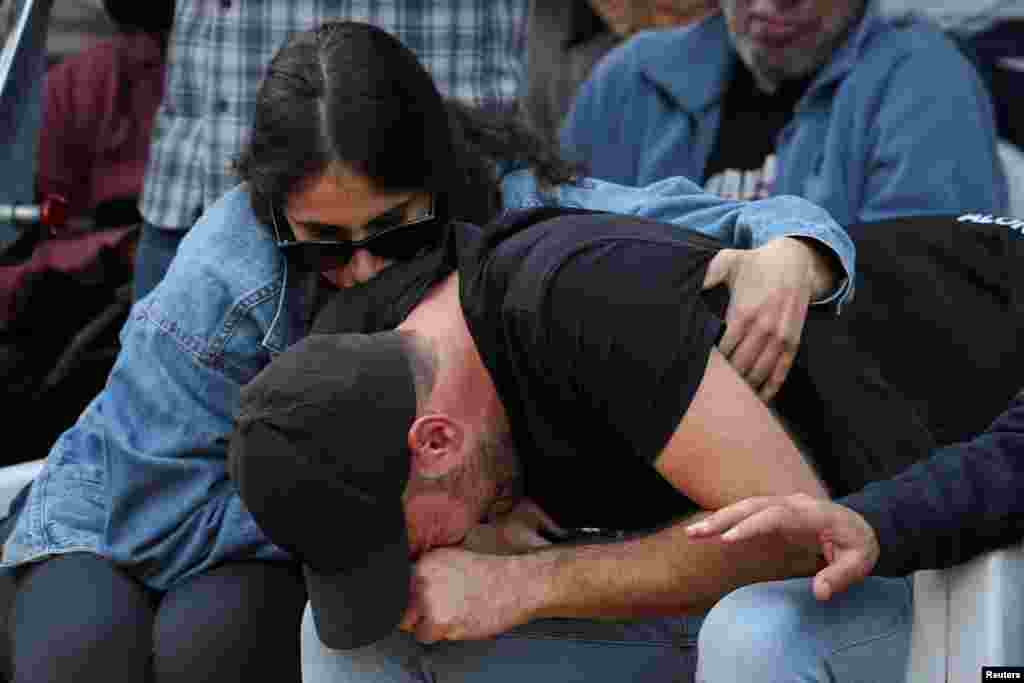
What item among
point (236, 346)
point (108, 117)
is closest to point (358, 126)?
point (236, 346)

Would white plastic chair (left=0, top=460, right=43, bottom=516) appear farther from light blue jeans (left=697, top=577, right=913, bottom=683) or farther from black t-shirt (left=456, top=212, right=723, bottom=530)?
light blue jeans (left=697, top=577, right=913, bottom=683)

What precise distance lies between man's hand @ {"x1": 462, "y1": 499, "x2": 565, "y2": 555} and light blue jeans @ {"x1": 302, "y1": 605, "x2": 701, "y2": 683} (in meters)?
0.09

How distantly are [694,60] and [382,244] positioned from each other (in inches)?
49.6

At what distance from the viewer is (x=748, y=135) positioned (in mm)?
2803

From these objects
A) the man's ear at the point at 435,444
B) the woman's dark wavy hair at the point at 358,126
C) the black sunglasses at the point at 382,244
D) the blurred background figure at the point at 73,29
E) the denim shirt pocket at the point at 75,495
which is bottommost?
the denim shirt pocket at the point at 75,495

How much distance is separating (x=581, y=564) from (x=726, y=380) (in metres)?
0.28

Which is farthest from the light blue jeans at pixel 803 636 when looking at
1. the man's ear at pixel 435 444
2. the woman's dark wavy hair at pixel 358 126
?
the woman's dark wavy hair at pixel 358 126

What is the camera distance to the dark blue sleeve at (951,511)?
1.38 metres

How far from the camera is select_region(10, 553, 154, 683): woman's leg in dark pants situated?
1.76m

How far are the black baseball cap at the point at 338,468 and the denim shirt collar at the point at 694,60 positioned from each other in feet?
4.74

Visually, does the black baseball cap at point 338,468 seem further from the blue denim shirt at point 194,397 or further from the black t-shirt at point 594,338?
the blue denim shirt at point 194,397

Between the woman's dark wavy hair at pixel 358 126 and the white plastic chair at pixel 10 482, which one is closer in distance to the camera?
the woman's dark wavy hair at pixel 358 126

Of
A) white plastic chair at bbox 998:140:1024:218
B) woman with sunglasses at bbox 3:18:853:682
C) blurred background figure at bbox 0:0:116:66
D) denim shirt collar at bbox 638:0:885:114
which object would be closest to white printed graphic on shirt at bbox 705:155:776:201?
denim shirt collar at bbox 638:0:885:114

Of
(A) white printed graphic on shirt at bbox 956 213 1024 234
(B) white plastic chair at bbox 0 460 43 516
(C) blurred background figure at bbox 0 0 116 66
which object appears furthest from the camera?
(C) blurred background figure at bbox 0 0 116 66
